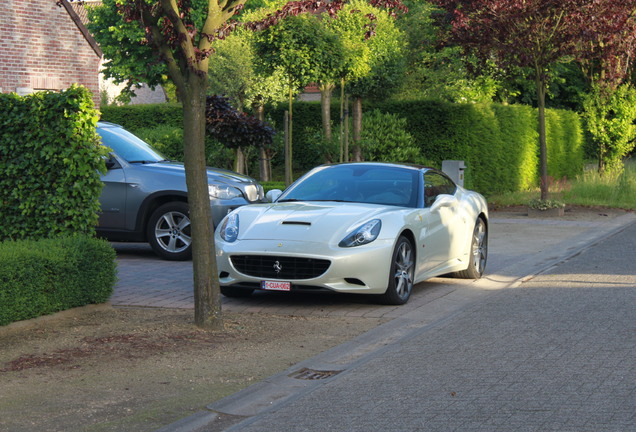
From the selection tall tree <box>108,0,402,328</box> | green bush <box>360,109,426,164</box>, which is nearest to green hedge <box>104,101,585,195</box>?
green bush <box>360,109,426,164</box>

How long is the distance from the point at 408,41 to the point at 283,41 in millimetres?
13122

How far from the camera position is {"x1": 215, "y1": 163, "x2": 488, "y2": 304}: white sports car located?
30.8 ft

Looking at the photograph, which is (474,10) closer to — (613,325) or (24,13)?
(24,13)

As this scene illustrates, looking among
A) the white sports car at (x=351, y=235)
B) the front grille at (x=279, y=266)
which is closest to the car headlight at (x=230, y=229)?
the white sports car at (x=351, y=235)

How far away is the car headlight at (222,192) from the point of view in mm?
13431

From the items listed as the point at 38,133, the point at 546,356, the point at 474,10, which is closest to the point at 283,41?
the point at 474,10

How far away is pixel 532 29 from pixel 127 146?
33.7 feet

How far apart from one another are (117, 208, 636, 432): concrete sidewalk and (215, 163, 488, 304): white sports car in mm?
303

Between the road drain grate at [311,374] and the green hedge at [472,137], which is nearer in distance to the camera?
the road drain grate at [311,374]

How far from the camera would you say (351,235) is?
9.50 m

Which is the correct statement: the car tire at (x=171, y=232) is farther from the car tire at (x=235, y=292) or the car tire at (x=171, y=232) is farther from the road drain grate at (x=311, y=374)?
the road drain grate at (x=311, y=374)

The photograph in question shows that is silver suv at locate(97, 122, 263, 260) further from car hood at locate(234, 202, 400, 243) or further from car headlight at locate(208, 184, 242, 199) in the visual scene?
car hood at locate(234, 202, 400, 243)

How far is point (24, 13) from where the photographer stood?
65.2ft

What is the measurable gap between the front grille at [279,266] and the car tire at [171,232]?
3688mm
